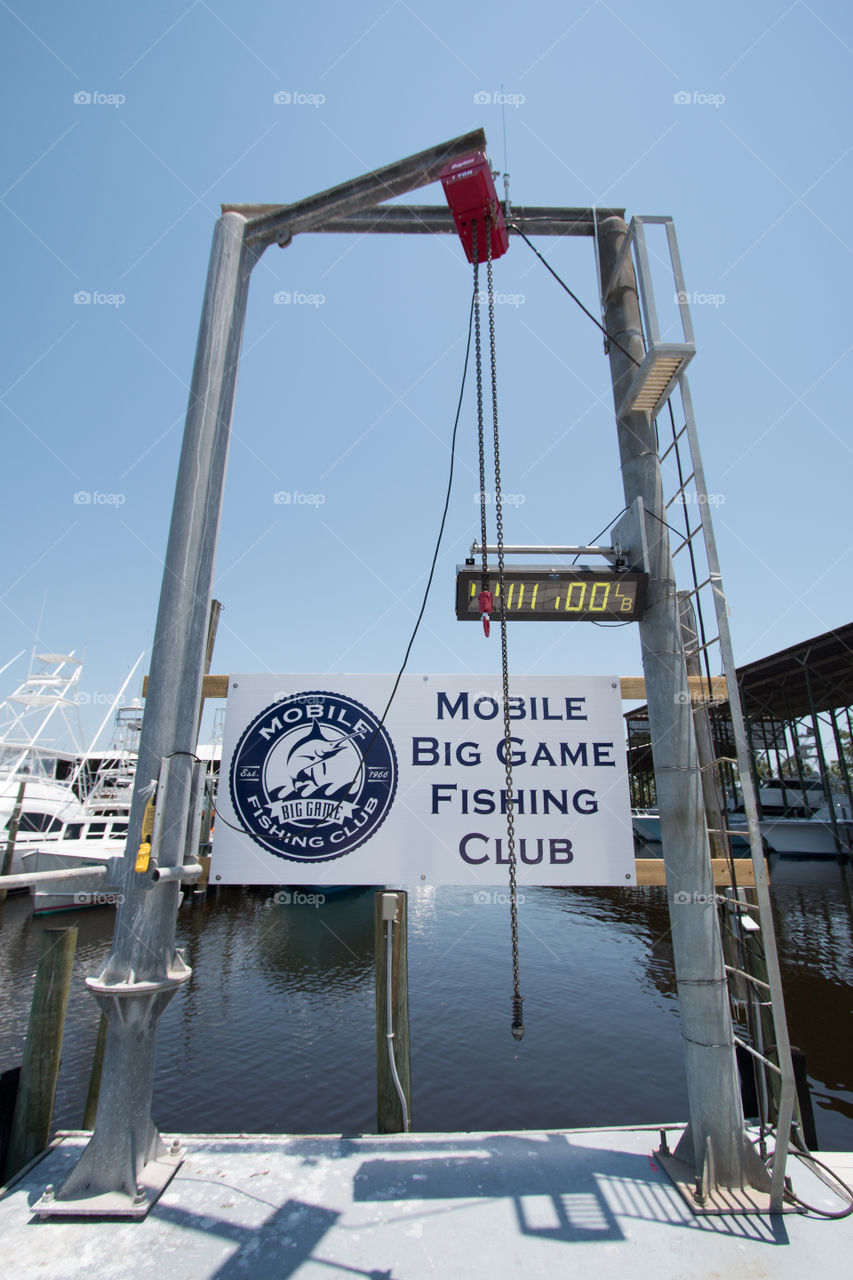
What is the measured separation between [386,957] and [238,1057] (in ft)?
26.4

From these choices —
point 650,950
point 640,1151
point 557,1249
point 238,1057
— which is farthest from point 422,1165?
point 650,950

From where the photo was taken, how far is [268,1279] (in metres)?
2.96

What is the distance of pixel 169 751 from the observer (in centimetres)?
386

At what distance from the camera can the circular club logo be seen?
5281 millimetres

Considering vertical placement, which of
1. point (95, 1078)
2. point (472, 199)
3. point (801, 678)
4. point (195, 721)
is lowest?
point (95, 1078)

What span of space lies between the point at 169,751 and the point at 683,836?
342 cm

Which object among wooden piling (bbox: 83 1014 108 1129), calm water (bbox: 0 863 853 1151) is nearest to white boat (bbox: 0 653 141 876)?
calm water (bbox: 0 863 853 1151)

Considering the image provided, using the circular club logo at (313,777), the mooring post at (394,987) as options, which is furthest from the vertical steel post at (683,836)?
the circular club logo at (313,777)

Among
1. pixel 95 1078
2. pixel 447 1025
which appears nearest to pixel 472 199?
pixel 95 1078

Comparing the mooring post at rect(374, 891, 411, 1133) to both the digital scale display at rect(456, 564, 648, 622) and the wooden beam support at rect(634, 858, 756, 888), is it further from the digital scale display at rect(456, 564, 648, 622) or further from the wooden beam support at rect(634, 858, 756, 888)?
the digital scale display at rect(456, 564, 648, 622)

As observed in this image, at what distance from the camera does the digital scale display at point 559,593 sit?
4.51 meters

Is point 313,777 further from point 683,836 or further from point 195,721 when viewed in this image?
point 683,836

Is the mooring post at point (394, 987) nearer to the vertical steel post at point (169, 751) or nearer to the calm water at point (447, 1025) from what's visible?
the vertical steel post at point (169, 751)

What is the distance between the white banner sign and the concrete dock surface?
1.78m
